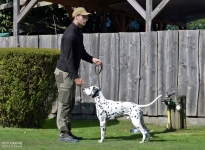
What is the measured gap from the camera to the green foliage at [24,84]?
30.2ft

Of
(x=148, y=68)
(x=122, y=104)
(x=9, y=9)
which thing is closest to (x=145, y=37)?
(x=148, y=68)

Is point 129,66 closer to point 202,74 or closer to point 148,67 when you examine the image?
point 148,67

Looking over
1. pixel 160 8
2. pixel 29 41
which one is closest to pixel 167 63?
pixel 160 8

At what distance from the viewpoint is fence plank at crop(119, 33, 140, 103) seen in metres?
10.6

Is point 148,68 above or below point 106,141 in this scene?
above

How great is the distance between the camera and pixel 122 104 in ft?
25.6

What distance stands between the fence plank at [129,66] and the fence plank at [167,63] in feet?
1.76

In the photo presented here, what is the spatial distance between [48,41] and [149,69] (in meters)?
2.70

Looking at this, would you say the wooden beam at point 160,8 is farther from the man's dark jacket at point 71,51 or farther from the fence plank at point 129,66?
the man's dark jacket at point 71,51

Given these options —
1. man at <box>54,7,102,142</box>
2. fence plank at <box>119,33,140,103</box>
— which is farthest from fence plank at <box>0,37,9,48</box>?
man at <box>54,7,102,142</box>

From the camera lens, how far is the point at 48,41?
11.6m

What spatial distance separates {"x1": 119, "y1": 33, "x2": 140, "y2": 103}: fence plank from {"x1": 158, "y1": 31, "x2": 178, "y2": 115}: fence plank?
54 cm

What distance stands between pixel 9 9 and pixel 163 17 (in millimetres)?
6319

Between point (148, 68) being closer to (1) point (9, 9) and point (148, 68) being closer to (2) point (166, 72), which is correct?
(2) point (166, 72)
